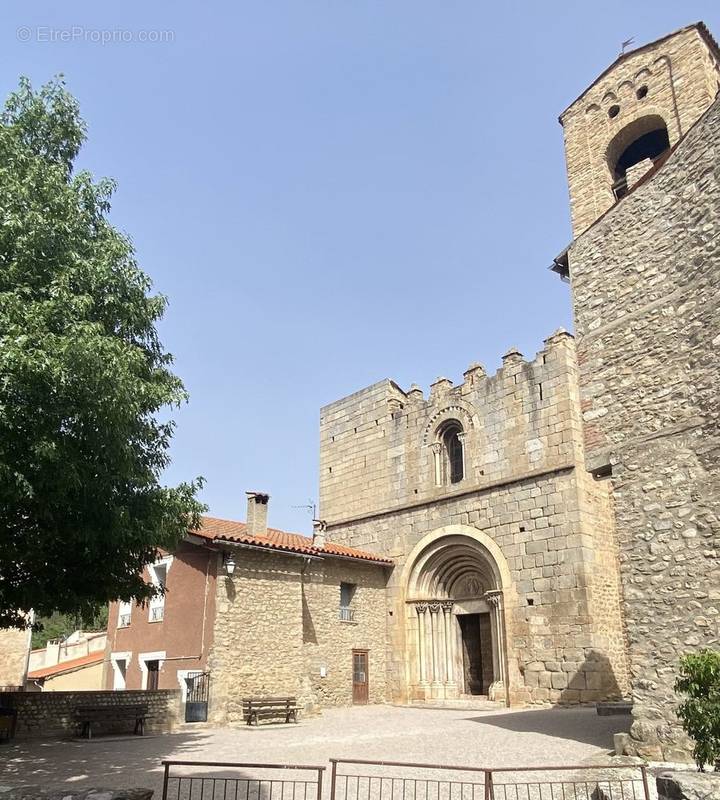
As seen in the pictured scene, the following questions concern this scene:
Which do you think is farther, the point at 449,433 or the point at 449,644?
the point at 449,433

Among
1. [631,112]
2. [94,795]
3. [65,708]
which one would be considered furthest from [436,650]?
[94,795]

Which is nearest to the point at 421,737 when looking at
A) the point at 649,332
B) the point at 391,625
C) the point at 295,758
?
the point at 295,758

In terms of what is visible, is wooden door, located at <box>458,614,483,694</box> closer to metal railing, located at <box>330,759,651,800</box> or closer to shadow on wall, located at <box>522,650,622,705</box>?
shadow on wall, located at <box>522,650,622,705</box>

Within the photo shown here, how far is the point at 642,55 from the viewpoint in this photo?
1534 cm

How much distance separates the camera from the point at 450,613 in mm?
20312

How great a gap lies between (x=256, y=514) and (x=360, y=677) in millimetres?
5770

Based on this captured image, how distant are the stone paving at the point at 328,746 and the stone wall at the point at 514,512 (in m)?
2.09

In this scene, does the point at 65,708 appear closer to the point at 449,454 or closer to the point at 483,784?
the point at 483,784

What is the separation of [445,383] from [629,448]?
12262 millimetres

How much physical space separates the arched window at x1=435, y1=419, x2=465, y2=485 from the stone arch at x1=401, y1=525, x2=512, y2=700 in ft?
5.58

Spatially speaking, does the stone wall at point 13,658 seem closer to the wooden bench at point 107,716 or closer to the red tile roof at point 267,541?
the red tile roof at point 267,541

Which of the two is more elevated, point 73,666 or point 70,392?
point 70,392

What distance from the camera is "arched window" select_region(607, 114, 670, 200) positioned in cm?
1484

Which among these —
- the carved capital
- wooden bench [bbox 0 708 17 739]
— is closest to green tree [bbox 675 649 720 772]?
wooden bench [bbox 0 708 17 739]
